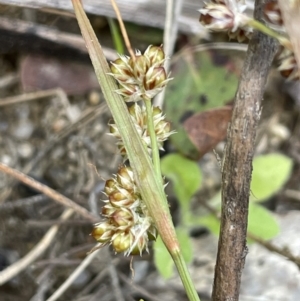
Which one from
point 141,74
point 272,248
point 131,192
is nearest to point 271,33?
point 141,74

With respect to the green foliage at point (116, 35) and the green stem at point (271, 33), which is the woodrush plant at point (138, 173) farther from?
the green foliage at point (116, 35)

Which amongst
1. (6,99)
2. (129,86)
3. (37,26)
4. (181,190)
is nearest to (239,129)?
(129,86)

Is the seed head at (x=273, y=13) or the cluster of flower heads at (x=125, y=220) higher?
the seed head at (x=273, y=13)

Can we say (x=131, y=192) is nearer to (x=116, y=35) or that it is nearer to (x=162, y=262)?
(x=162, y=262)

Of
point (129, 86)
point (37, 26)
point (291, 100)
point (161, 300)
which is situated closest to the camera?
point (129, 86)

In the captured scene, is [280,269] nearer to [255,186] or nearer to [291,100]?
[255,186]

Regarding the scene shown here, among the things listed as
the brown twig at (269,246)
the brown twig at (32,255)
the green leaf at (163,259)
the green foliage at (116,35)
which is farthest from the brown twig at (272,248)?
the green foliage at (116,35)

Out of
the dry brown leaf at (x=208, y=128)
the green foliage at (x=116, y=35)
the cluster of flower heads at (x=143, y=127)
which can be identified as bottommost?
the dry brown leaf at (x=208, y=128)

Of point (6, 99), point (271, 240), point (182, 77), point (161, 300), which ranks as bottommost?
point (161, 300)

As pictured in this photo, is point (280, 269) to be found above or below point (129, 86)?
below
